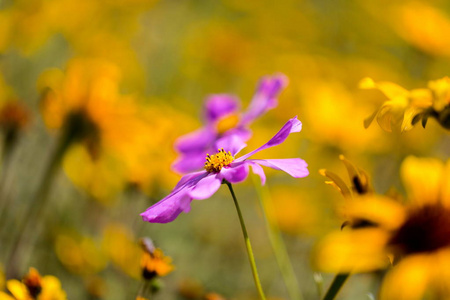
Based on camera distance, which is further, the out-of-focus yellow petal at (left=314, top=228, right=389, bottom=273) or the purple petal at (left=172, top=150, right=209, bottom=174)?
the purple petal at (left=172, top=150, right=209, bottom=174)

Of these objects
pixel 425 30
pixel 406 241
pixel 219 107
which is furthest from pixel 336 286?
pixel 425 30

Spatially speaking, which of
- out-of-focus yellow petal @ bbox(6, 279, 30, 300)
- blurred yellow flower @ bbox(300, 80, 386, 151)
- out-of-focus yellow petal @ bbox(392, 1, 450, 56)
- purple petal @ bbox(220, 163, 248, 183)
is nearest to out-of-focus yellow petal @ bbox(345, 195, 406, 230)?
purple petal @ bbox(220, 163, 248, 183)

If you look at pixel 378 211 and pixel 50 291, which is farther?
pixel 50 291

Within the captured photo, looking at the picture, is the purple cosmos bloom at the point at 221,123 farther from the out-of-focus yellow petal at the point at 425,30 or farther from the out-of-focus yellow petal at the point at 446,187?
the out-of-focus yellow petal at the point at 425,30

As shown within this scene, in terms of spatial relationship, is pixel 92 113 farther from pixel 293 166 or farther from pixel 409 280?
pixel 409 280

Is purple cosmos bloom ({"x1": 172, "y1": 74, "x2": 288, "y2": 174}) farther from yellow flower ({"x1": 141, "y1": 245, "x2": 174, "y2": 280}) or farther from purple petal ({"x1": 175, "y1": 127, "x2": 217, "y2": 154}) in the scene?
yellow flower ({"x1": 141, "y1": 245, "x2": 174, "y2": 280})

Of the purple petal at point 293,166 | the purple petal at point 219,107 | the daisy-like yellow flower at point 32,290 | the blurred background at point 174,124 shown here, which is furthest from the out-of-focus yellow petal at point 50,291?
the purple petal at point 219,107
